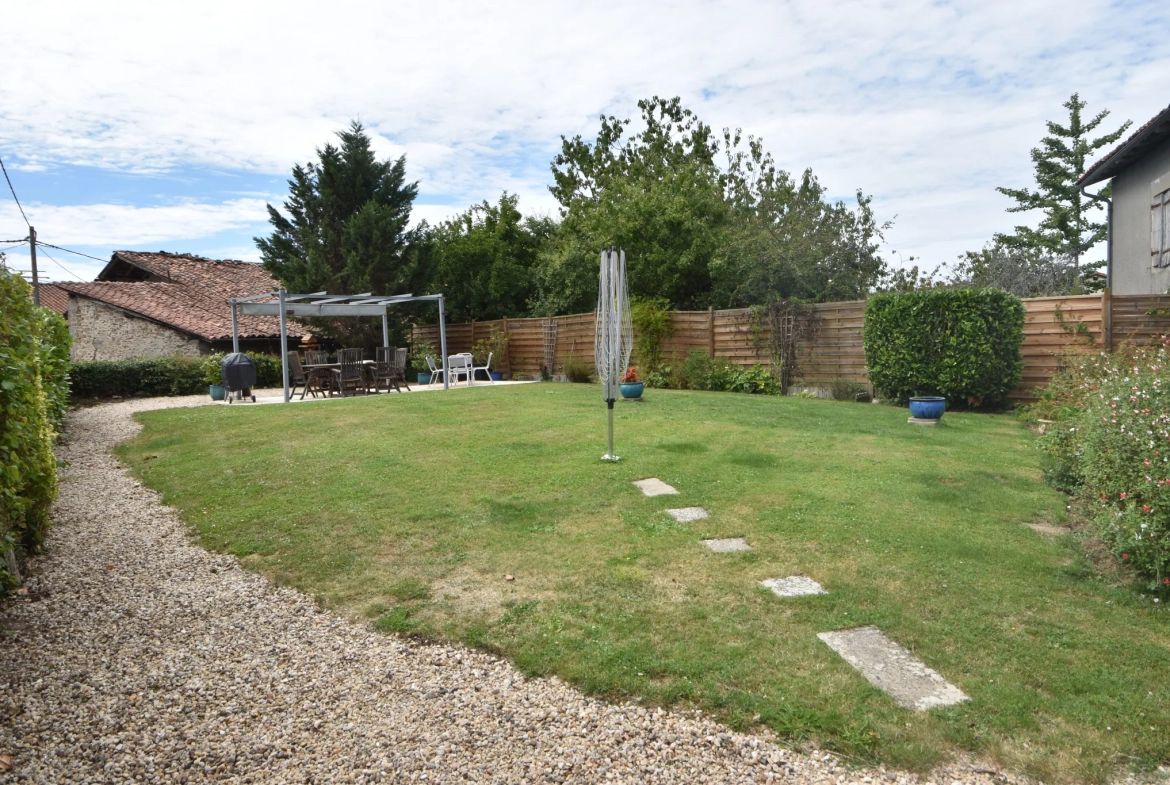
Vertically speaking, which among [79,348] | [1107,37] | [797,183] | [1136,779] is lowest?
[1136,779]

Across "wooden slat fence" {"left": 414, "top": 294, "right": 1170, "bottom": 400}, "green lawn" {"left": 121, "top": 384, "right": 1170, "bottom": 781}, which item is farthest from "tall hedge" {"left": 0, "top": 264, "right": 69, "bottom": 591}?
"wooden slat fence" {"left": 414, "top": 294, "right": 1170, "bottom": 400}

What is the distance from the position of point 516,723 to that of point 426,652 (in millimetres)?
751

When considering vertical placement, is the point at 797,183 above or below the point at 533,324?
above

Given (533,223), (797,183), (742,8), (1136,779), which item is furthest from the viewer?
(797,183)

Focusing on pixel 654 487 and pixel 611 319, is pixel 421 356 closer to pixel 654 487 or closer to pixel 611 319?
pixel 611 319

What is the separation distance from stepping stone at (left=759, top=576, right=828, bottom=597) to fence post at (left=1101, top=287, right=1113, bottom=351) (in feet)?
28.8

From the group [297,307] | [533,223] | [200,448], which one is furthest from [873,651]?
[533,223]

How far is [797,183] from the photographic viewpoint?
29.0 metres

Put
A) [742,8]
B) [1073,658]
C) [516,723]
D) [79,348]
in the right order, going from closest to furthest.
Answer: [516,723] < [1073,658] < [742,8] < [79,348]

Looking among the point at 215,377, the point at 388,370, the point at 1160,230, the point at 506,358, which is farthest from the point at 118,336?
the point at 1160,230

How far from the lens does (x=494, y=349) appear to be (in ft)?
66.0

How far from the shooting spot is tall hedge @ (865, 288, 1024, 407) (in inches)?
416

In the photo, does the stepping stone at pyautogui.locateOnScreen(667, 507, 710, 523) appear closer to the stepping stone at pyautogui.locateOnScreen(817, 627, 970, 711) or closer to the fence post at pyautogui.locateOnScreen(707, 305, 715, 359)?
the stepping stone at pyautogui.locateOnScreen(817, 627, 970, 711)

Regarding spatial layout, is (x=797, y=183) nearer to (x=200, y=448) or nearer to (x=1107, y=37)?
(x=1107, y=37)
